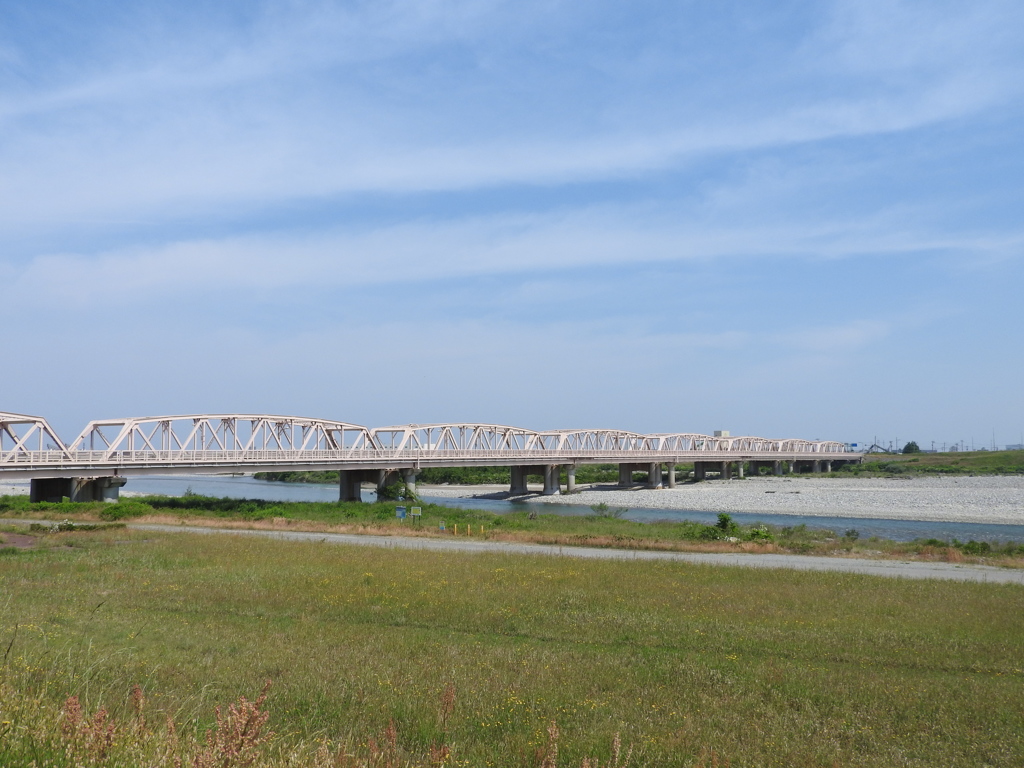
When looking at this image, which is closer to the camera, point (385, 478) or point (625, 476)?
point (385, 478)

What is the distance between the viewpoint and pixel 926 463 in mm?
163875

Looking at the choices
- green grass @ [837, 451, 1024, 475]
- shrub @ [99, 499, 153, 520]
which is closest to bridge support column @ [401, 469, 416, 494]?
shrub @ [99, 499, 153, 520]

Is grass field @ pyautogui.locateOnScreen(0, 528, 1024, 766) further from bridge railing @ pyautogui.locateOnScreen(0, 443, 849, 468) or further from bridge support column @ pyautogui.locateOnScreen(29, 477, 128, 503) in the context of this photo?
bridge support column @ pyautogui.locateOnScreen(29, 477, 128, 503)

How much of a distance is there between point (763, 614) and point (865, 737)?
28.5 feet

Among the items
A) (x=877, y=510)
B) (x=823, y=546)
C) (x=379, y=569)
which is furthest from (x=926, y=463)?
(x=379, y=569)

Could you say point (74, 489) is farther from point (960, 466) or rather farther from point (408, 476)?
point (960, 466)

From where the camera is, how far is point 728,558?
30.7m

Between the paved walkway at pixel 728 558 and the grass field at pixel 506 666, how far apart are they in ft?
12.3

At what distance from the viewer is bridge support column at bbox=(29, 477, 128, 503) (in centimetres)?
5366

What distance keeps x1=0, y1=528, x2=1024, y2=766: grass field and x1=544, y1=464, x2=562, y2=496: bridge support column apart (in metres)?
75.8

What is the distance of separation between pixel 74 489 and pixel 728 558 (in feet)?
147

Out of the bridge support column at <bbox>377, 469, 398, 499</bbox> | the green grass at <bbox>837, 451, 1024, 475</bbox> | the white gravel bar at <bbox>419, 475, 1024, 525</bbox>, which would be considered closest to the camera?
the white gravel bar at <bbox>419, 475, 1024, 525</bbox>

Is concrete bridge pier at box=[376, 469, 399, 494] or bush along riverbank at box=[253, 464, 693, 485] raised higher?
concrete bridge pier at box=[376, 469, 399, 494]

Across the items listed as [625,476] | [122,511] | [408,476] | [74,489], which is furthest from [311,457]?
[625,476]
